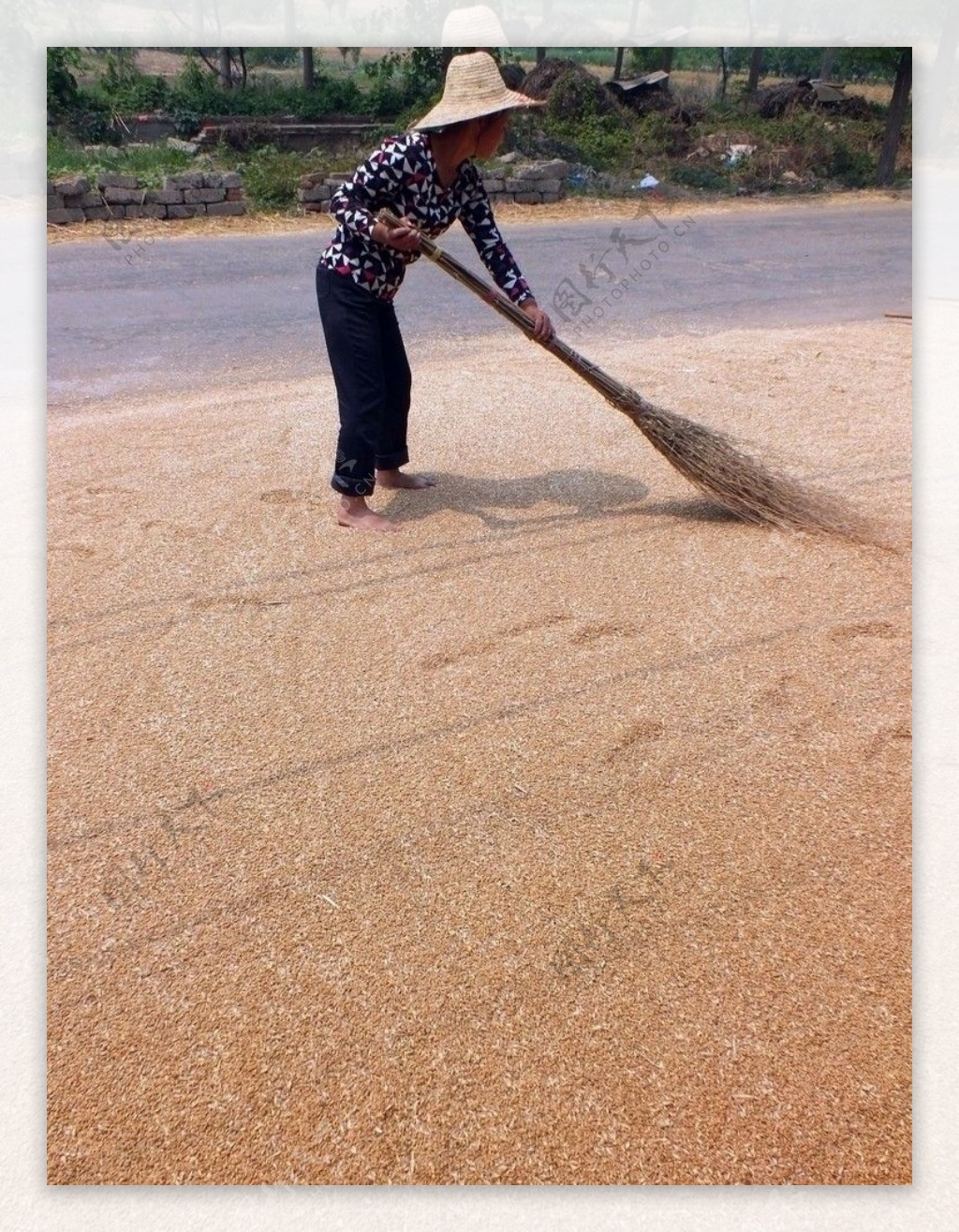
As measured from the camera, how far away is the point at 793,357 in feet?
19.9

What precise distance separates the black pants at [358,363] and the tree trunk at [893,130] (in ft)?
13.9

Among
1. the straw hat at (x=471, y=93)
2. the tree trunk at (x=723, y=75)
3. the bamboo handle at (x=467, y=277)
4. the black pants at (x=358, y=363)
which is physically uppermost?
the tree trunk at (x=723, y=75)

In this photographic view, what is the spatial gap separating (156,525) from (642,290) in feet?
18.8

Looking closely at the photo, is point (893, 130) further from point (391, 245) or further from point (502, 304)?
point (391, 245)

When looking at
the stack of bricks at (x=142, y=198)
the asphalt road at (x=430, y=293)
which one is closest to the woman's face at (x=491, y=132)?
the asphalt road at (x=430, y=293)

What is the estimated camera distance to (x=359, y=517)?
12.2 feet

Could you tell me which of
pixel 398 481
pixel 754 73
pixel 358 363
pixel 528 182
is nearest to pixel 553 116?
pixel 528 182

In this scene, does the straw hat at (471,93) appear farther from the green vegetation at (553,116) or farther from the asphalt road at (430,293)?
the asphalt road at (430,293)

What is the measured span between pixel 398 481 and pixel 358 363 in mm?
689

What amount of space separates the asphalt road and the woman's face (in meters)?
2.76

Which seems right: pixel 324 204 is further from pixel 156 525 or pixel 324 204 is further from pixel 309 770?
pixel 309 770

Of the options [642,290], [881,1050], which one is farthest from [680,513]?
[642,290]

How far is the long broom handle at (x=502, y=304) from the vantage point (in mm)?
3244

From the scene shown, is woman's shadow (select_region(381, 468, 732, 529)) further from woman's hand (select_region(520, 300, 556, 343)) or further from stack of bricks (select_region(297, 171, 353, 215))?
stack of bricks (select_region(297, 171, 353, 215))
